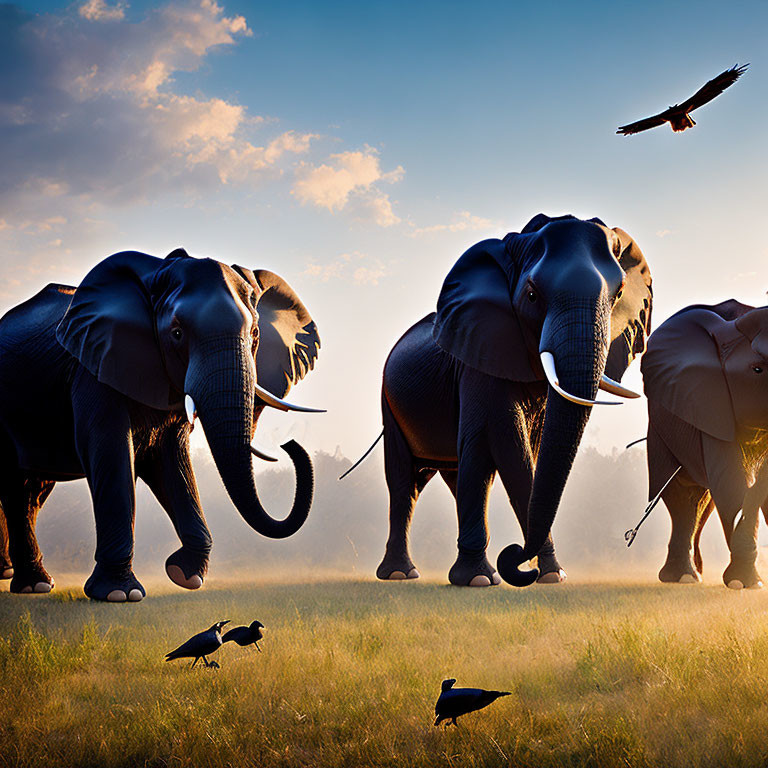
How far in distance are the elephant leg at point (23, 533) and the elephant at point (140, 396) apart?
2cm

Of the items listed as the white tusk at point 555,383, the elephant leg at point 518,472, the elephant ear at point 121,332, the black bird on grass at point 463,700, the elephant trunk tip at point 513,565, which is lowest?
the black bird on grass at point 463,700

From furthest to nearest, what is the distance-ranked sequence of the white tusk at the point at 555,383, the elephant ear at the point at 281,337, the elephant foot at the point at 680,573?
the elephant foot at the point at 680,573
the elephant ear at the point at 281,337
the white tusk at the point at 555,383

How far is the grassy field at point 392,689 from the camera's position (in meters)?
5.75

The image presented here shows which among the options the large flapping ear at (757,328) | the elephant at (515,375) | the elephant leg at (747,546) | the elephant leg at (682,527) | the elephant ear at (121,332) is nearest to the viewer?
the elephant at (515,375)

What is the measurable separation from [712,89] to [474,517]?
20.3ft

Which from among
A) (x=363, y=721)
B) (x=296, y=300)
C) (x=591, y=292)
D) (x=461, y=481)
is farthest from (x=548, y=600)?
(x=296, y=300)

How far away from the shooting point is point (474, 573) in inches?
479

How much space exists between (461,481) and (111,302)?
539 centimetres

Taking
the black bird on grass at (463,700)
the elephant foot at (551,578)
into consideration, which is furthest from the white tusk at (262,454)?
the black bird on grass at (463,700)

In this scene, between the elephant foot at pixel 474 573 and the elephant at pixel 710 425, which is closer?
the elephant foot at pixel 474 573

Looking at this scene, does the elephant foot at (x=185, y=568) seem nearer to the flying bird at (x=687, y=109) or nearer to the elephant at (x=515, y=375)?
the elephant at (x=515, y=375)

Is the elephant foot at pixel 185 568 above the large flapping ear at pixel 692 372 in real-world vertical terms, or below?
below

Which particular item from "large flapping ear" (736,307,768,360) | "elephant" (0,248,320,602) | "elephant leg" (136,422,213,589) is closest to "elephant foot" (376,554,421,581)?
"elephant" (0,248,320,602)

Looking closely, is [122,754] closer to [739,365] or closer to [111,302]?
[111,302]
